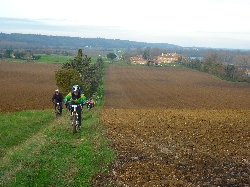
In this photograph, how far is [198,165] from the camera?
32.4ft

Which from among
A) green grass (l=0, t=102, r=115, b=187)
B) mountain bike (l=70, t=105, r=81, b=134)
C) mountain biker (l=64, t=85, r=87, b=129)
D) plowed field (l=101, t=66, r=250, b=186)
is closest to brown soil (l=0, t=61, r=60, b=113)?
mountain bike (l=70, t=105, r=81, b=134)

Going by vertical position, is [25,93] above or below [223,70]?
below

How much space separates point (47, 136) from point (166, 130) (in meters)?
5.51

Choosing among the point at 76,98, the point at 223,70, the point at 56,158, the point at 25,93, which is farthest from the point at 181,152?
the point at 223,70

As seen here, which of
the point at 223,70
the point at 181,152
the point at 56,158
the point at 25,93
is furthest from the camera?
the point at 223,70

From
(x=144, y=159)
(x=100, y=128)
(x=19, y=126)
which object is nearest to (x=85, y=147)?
(x=144, y=159)

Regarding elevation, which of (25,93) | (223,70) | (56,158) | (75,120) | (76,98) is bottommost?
(25,93)

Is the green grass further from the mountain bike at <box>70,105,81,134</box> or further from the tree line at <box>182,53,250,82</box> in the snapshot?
the tree line at <box>182,53,250,82</box>

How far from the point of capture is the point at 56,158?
35.5 feet

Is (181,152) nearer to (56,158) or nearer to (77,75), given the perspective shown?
(56,158)

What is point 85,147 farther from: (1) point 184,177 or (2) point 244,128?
(2) point 244,128

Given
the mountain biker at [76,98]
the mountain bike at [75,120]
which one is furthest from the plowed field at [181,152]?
the mountain biker at [76,98]

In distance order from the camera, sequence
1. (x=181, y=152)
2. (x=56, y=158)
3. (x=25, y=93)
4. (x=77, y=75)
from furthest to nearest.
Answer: (x=25, y=93)
(x=77, y=75)
(x=181, y=152)
(x=56, y=158)

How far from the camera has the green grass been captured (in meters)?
8.84
